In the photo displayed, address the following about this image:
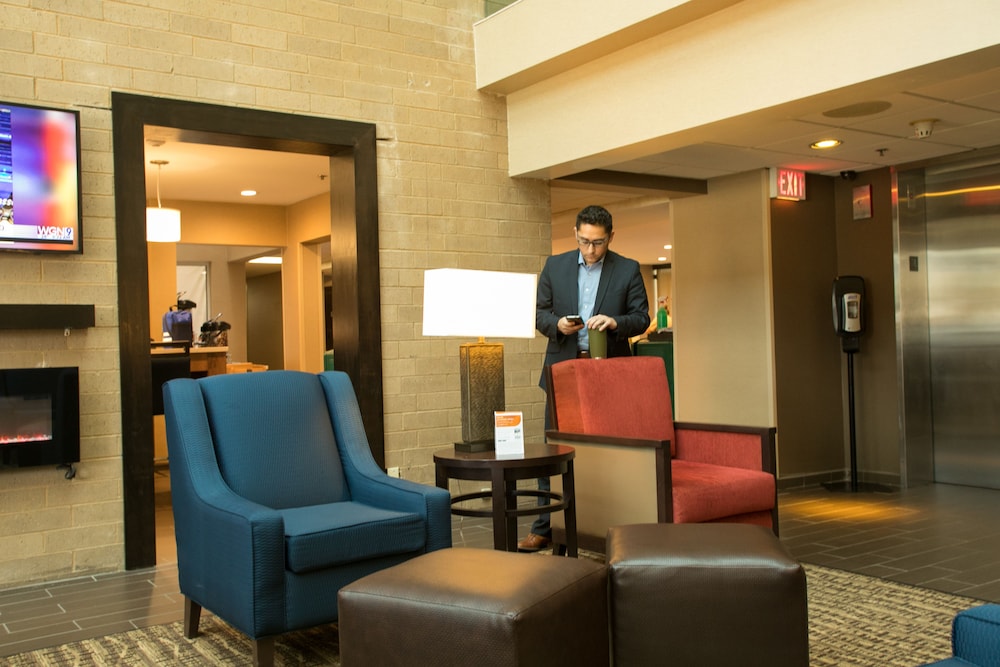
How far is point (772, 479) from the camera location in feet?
12.6

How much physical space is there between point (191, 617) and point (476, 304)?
62.5 inches

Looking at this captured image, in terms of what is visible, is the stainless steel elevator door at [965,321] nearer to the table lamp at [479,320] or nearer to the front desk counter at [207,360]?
the table lamp at [479,320]

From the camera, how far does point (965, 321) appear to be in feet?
21.2

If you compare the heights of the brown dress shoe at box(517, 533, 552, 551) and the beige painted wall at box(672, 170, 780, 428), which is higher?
the beige painted wall at box(672, 170, 780, 428)

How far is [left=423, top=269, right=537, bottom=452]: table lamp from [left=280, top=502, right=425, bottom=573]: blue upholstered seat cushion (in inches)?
22.8

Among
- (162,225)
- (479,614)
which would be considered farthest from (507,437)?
(162,225)

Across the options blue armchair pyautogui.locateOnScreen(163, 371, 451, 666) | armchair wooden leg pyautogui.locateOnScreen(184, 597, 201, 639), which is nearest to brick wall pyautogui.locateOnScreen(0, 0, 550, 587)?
blue armchair pyautogui.locateOnScreen(163, 371, 451, 666)

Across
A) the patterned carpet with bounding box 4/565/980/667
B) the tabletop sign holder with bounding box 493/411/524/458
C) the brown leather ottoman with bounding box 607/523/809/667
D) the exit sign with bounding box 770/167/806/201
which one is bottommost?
the patterned carpet with bounding box 4/565/980/667

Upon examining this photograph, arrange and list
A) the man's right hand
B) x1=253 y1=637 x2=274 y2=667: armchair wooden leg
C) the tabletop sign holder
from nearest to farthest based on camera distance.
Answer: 1. x1=253 y1=637 x2=274 y2=667: armchair wooden leg
2. the tabletop sign holder
3. the man's right hand

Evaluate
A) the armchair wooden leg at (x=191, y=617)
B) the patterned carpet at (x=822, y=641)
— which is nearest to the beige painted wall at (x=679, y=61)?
the patterned carpet at (x=822, y=641)

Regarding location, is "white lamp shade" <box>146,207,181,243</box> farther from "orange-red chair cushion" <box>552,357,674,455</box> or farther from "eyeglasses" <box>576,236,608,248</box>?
"orange-red chair cushion" <box>552,357,674,455</box>

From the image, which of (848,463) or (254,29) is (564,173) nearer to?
(254,29)

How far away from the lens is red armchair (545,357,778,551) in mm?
3566

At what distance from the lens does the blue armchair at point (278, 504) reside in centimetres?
287
